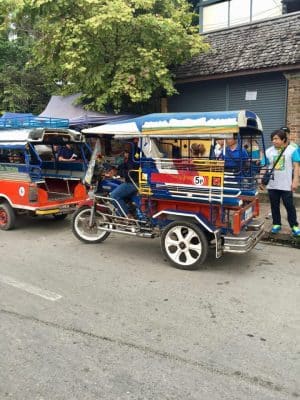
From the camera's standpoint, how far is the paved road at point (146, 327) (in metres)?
3.14

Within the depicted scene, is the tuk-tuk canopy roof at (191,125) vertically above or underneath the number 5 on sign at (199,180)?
above

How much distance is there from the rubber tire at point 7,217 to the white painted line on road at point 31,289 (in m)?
2.93

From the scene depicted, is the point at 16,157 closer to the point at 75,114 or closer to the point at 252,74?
the point at 75,114

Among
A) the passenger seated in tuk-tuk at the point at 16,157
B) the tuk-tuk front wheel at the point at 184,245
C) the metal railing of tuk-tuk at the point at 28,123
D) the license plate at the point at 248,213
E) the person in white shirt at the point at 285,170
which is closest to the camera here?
the tuk-tuk front wheel at the point at 184,245

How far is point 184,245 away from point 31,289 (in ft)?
6.94

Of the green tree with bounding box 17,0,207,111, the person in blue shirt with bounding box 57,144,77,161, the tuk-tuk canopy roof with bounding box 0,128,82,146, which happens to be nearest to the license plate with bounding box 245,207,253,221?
the tuk-tuk canopy roof with bounding box 0,128,82,146

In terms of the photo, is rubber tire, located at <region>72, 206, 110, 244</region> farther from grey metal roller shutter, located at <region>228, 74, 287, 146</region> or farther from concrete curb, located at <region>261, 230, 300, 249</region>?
grey metal roller shutter, located at <region>228, 74, 287, 146</region>

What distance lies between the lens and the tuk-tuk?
5.53m

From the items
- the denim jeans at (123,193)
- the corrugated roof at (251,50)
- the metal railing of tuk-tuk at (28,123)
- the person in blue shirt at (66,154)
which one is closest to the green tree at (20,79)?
the corrugated roof at (251,50)

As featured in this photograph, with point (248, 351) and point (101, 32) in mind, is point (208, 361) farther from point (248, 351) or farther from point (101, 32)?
point (101, 32)

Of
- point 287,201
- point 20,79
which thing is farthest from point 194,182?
point 20,79

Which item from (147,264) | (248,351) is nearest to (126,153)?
(147,264)

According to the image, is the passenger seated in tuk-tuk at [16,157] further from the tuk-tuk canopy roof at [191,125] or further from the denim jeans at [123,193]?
the tuk-tuk canopy roof at [191,125]

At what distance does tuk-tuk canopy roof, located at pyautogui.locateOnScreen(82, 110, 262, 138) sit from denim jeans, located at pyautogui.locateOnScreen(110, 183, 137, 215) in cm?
84
